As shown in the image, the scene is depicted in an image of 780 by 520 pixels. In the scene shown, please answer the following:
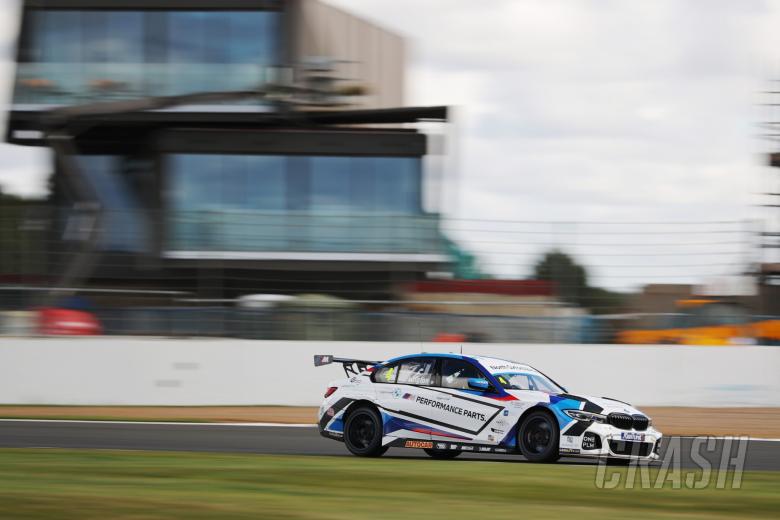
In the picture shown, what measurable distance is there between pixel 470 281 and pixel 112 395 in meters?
7.30

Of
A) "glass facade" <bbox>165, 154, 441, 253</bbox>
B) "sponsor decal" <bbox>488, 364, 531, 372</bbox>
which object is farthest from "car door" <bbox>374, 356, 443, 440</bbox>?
"glass facade" <bbox>165, 154, 441, 253</bbox>

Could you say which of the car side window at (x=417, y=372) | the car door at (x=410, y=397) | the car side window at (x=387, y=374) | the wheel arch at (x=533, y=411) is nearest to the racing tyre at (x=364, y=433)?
the car door at (x=410, y=397)

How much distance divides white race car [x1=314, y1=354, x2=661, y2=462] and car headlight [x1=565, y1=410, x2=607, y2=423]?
1 centimetres

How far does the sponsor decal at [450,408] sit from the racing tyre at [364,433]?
0.48 meters

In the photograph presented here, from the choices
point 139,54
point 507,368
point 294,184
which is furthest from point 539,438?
point 139,54

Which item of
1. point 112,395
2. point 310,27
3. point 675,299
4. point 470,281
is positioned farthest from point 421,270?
point 310,27

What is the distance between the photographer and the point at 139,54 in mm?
30016

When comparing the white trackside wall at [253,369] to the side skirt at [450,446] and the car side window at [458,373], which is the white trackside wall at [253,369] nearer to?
the car side window at [458,373]

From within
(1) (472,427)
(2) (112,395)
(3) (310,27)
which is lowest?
(2) (112,395)

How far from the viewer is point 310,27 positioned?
31.1 m

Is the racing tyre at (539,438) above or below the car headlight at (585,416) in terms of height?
below

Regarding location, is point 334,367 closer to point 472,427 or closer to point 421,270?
point 421,270

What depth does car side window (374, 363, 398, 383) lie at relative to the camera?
1367 cm

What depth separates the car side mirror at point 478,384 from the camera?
13.0 metres
